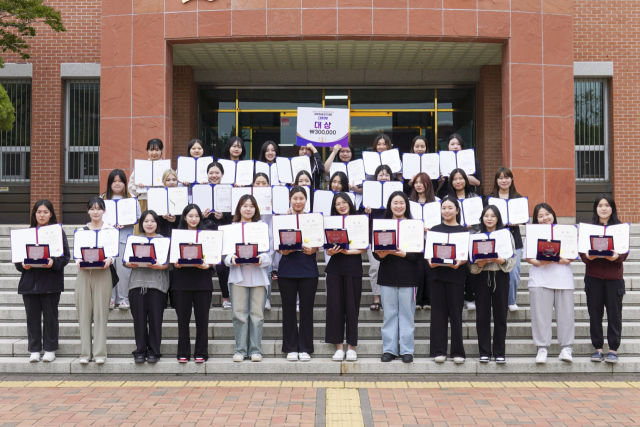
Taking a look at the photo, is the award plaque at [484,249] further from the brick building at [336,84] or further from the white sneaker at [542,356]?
the brick building at [336,84]

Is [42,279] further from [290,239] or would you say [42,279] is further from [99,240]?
[290,239]

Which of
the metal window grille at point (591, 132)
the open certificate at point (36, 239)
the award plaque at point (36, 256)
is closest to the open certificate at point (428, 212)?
the open certificate at point (36, 239)

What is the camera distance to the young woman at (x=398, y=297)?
7.57 meters

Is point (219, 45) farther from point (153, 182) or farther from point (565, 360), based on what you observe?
point (565, 360)

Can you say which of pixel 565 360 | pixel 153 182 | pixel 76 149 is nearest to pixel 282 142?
pixel 76 149

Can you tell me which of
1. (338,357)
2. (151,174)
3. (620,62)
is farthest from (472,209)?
(620,62)

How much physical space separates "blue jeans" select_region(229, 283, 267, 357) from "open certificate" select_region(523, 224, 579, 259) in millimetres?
3347

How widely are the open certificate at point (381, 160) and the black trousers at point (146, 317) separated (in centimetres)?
363

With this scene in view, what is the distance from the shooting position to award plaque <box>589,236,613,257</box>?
7.40m

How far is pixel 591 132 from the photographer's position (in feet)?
51.7

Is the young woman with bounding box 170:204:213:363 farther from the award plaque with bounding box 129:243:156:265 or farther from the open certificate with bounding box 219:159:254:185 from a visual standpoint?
the open certificate with bounding box 219:159:254:185

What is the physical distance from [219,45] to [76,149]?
5045 millimetres

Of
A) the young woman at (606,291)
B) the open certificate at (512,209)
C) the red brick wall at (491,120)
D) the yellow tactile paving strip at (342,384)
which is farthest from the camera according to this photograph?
the red brick wall at (491,120)

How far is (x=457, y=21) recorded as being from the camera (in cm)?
1291
